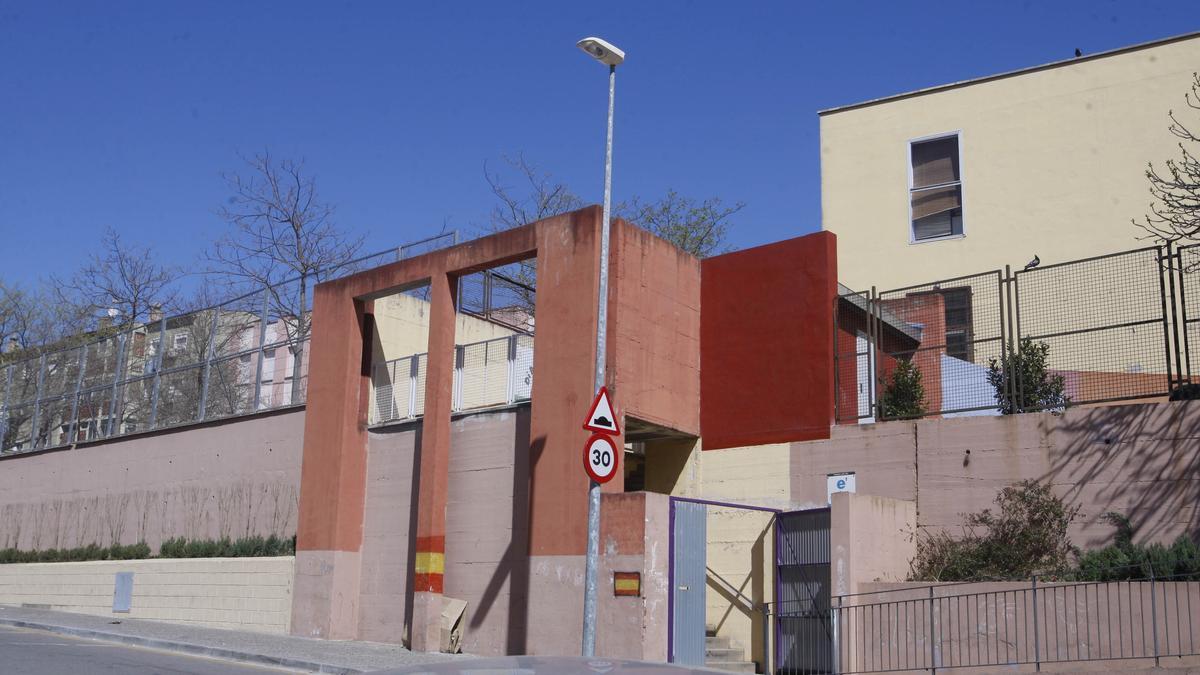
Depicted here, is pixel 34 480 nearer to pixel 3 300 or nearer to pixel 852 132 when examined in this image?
pixel 3 300

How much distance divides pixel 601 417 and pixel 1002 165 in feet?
59.4

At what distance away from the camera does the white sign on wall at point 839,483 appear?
17.9 meters

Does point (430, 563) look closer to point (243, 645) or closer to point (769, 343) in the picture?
point (243, 645)

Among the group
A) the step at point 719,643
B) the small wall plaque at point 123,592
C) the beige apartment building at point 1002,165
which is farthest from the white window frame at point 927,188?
the small wall plaque at point 123,592

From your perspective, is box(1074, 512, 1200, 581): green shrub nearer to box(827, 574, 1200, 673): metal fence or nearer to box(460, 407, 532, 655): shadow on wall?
box(827, 574, 1200, 673): metal fence

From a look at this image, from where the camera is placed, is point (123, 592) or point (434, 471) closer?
point (434, 471)

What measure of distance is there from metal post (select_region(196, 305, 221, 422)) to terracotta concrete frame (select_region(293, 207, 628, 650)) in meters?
5.51

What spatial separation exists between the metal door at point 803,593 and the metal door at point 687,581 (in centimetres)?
118

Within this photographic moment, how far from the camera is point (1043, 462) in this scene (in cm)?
1602

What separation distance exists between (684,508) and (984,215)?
1528 cm

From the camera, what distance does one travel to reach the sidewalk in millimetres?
16562

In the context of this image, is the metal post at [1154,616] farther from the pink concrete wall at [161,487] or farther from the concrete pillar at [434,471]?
the pink concrete wall at [161,487]

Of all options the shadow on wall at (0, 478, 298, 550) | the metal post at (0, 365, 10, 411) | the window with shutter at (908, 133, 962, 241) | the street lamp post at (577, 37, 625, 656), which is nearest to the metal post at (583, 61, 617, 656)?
the street lamp post at (577, 37, 625, 656)

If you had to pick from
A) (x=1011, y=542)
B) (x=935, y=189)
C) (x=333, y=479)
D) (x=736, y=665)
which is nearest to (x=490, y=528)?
(x=333, y=479)
